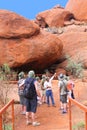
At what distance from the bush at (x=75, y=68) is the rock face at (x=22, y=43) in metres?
1.41

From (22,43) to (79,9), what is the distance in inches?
1069

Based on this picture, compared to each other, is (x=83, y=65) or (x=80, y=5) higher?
(x=80, y=5)

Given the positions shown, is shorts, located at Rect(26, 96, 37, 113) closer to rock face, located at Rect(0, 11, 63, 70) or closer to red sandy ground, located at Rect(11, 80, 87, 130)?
red sandy ground, located at Rect(11, 80, 87, 130)

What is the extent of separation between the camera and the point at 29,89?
11.8 metres

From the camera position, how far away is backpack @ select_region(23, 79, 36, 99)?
38.4 feet

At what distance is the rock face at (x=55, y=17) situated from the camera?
48000mm

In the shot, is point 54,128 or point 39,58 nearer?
point 54,128

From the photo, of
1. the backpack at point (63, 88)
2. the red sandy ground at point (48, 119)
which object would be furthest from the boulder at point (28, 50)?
the backpack at point (63, 88)

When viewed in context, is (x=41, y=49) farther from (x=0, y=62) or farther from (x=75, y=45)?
(x=75, y=45)

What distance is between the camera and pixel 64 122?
45.7 feet

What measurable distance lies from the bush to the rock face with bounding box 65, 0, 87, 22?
23.6 metres

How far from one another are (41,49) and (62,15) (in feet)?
73.2

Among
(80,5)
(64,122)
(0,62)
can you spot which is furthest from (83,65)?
(80,5)

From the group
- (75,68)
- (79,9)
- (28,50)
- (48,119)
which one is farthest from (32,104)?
(79,9)
